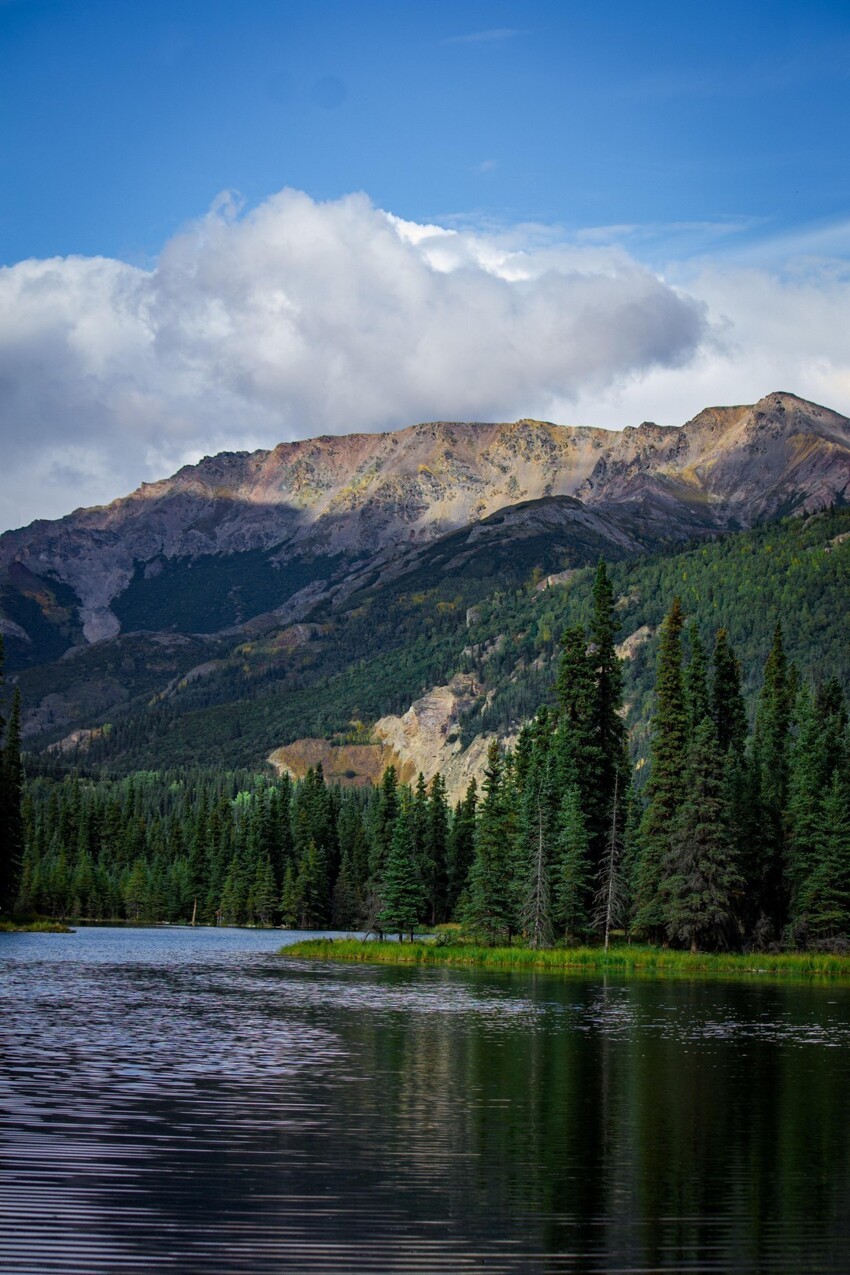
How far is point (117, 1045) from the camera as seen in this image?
43.9m

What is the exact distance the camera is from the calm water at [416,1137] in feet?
70.0

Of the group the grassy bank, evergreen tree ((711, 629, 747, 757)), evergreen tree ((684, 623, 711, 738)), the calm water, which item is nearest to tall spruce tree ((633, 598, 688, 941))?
evergreen tree ((684, 623, 711, 738))

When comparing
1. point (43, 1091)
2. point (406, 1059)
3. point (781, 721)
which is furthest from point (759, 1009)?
point (781, 721)

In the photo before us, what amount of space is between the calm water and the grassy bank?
29.6 m

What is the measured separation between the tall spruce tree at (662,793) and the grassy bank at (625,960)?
113 inches

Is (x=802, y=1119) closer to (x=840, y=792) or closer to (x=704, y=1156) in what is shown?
(x=704, y=1156)

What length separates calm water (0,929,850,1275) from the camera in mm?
21328

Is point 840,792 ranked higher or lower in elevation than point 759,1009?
higher

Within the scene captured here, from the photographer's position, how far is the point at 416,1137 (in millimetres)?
30172

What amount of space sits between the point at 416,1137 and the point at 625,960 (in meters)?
65.6

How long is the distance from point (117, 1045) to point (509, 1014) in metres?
20.3

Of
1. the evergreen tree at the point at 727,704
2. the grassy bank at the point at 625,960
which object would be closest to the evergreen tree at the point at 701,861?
the grassy bank at the point at 625,960

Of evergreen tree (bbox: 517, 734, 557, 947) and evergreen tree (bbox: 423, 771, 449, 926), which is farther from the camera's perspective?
evergreen tree (bbox: 423, 771, 449, 926)

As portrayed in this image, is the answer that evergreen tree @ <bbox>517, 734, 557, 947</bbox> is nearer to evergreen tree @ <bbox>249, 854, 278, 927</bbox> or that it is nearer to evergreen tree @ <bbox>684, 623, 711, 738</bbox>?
evergreen tree @ <bbox>684, 623, 711, 738</bbox>
